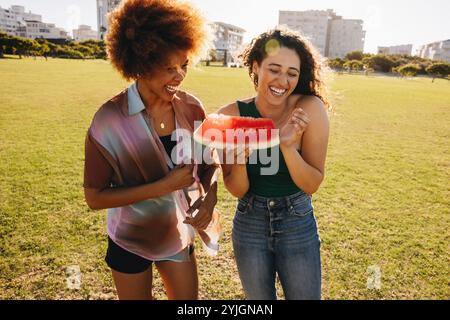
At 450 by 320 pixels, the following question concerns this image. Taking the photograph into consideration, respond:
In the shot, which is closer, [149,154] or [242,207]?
[149,154]

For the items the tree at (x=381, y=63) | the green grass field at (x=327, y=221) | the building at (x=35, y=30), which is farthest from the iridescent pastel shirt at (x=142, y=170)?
the building at (x=35, y=30)

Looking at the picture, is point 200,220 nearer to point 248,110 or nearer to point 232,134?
point 232,134

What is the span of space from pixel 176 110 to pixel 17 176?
572cm

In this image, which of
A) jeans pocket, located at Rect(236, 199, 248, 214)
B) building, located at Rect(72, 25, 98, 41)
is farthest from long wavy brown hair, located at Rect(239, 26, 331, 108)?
building, located at Rect(72, 25, 98, 41)

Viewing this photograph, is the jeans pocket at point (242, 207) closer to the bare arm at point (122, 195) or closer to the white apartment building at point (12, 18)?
the bare arm at point (122, 195)

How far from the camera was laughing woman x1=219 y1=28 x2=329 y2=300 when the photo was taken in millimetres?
2174

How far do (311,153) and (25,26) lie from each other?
173 m

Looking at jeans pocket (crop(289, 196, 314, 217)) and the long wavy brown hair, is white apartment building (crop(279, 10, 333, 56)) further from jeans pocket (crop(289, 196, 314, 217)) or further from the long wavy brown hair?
jeans pocket (crop(289, 196, 314, 217))

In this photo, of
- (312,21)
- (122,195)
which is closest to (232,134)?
(122,195)

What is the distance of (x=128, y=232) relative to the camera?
2125 mm

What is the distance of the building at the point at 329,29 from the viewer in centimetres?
15050

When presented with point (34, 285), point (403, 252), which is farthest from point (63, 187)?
point (403, 252)

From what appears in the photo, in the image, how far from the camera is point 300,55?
242 cm
